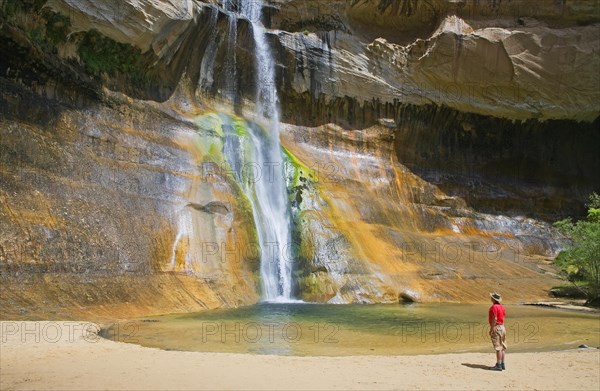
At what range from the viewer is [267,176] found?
25797 millimetres

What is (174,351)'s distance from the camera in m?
9.97

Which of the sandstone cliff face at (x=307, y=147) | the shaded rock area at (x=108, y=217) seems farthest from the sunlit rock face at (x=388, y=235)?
the shaded rock area at (x=108, y=217)

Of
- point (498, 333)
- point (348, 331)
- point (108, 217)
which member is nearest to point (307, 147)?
point (108, 217)

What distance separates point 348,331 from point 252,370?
5814 millimetres

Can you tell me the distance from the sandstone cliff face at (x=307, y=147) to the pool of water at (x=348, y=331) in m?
2.50

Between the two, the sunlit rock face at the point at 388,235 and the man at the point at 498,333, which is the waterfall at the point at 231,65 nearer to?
the sunlit rock face at the point at 388,235

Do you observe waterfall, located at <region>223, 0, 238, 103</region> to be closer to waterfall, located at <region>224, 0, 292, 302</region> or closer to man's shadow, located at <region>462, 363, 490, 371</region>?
waterfall, located at <region>224, 0, 292, 302</region>

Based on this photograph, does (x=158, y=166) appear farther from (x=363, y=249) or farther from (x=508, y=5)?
(x=508, y=5)

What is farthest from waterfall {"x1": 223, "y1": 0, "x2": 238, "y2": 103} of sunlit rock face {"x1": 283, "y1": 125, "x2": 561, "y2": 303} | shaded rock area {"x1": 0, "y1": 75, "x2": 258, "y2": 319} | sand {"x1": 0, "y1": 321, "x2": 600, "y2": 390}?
sand {"x1": 0, "y1": 321, "x2": 600, "y2": 390}

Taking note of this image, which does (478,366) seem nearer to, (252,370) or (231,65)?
(252,370)

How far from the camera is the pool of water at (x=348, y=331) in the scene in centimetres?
1151

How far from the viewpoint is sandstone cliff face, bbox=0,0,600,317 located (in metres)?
17.6

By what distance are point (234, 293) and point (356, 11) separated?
20.6 metres

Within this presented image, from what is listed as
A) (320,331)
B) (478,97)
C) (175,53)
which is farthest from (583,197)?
(320,331)
